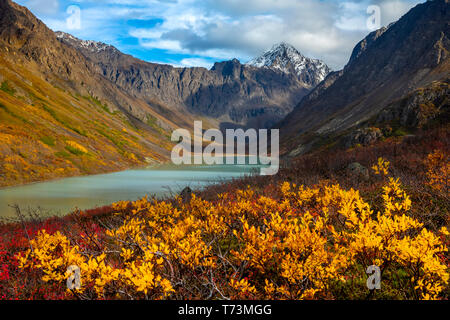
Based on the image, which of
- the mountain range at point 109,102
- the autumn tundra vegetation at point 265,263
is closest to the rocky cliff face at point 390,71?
the mountain range at point 109,102

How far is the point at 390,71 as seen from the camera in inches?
4737

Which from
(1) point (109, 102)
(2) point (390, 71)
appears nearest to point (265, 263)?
(2) point (390, 71)

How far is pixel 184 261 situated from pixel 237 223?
324 centimetres

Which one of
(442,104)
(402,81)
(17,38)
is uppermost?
(17,38)

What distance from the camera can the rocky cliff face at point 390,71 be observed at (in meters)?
82.6

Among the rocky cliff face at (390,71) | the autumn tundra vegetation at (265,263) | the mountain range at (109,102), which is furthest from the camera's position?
the rocky cliff face at (390,71)

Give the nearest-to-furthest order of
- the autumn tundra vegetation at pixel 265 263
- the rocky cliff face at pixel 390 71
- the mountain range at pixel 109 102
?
the autumn tundra vegetation at pixel 265 263, the mountain range at pixel 109 102, the rocky cliff face at pixel 390 71

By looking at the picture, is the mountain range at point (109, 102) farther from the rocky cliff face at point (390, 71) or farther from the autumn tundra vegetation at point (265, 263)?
the autumn tundra vegetation at point (265, 263)

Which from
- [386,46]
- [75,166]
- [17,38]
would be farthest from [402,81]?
[17,38]

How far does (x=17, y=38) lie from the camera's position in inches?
4988

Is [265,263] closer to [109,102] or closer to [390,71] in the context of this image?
[390,71]
